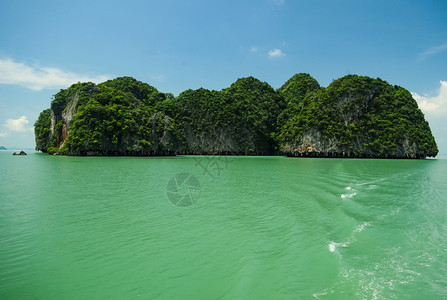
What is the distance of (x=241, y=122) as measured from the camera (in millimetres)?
79625

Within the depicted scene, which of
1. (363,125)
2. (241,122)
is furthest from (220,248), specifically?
(241,122)

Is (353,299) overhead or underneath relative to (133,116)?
underneath

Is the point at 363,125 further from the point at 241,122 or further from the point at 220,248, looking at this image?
the point at 220,248

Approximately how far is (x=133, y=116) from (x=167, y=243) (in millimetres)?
62192

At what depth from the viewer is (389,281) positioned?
4.76 m

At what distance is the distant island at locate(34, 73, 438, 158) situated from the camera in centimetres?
5972

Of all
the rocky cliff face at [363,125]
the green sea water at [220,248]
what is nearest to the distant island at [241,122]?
the rocky cliff face at [363,125]

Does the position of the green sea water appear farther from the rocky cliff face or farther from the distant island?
the rocky cliff face

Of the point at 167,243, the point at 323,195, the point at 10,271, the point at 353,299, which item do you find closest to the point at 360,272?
the point at 353,299

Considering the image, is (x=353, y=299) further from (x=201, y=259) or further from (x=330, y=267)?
(x=201, y=259)

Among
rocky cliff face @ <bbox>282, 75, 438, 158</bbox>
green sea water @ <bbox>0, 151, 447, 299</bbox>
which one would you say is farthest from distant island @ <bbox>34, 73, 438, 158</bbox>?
green sea water @ <bbox>0, 151, 447, 299</bbox>

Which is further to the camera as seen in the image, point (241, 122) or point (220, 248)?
point (241, 122)

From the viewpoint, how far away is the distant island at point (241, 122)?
196 ft

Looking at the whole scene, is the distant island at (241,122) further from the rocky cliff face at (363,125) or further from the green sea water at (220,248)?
the green sea water at (220,248)
